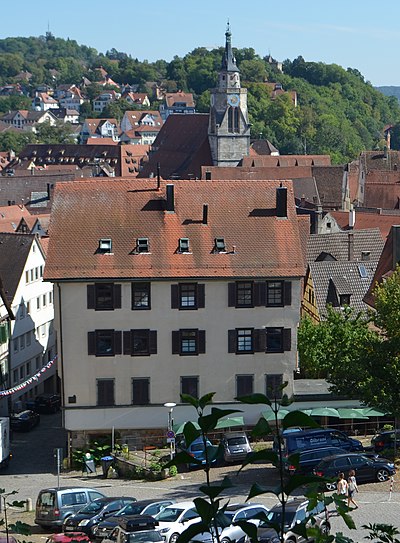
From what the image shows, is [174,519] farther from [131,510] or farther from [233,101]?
[233,101]

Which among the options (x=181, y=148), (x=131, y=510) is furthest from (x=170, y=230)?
(x=181, y=148)

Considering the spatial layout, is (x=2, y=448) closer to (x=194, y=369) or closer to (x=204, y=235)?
(x=194, y=369)

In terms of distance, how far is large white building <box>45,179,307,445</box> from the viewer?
38719 millimetres

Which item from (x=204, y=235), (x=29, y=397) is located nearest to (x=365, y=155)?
(x=29, y=397)

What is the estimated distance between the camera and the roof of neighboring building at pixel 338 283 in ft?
A: 161

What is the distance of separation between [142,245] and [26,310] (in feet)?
53.7

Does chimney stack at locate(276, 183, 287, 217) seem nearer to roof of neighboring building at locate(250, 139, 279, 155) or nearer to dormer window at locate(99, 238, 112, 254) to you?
A: dormer window at locate(99, 238, 112, 254)

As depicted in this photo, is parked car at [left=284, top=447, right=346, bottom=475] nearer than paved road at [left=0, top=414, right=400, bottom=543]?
No

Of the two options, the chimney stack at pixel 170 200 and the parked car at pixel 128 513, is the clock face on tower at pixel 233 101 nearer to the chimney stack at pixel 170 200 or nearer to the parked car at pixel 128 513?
the chimney stack at pixel 170 200

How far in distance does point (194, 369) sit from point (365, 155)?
10193 centimetres

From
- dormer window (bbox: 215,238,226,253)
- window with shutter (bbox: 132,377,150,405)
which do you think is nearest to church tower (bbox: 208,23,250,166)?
dormer window (bbox: 215,238,226,253)

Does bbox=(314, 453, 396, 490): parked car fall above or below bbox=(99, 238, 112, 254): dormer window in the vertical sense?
below

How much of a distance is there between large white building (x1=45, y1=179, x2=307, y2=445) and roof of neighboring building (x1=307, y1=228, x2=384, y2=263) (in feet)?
47.9

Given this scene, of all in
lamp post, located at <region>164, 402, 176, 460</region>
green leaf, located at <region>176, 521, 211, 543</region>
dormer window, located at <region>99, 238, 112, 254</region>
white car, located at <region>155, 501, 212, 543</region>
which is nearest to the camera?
green leaf, located at <region>176, 521, 211, 543</region>
